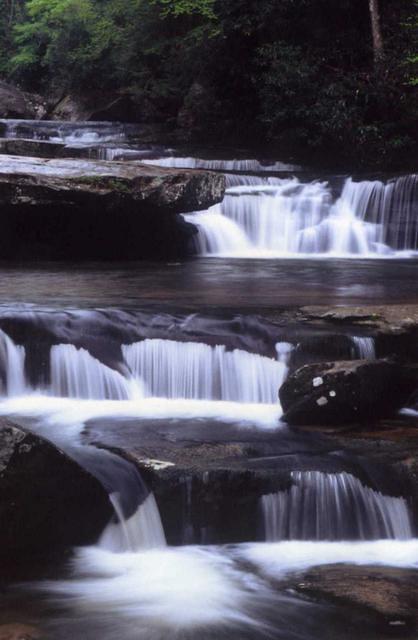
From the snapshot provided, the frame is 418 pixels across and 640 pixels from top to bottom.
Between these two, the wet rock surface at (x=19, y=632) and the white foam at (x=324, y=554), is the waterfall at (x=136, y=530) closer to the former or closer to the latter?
the white foam at (x=324, y=554)

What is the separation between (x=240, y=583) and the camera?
4.83 metres

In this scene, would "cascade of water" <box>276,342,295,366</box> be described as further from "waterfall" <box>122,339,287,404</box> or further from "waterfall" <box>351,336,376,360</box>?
"waterfall" <box>351,336,376,360</box>

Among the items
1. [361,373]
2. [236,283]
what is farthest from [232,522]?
[236,283]

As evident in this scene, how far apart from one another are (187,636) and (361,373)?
125 inches

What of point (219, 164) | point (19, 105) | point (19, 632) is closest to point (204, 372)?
point (19, 632)

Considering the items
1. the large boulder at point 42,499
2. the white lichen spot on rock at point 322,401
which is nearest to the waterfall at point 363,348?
the white lichen spot on rock at point 322,401

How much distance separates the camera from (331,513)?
5539 mm

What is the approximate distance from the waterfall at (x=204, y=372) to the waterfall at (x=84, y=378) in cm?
20

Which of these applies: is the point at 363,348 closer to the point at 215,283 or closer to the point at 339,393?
the point at 339,393

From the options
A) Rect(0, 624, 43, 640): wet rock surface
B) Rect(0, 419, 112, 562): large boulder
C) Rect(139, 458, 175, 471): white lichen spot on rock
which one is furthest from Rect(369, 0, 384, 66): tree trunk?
Rect(0, 624, 43, 640): wet rock surface

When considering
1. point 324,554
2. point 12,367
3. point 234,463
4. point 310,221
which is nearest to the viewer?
point 324,554

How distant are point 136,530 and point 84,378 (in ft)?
8.51

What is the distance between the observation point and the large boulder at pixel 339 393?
6703mm

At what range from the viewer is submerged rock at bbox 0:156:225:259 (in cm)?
1318
